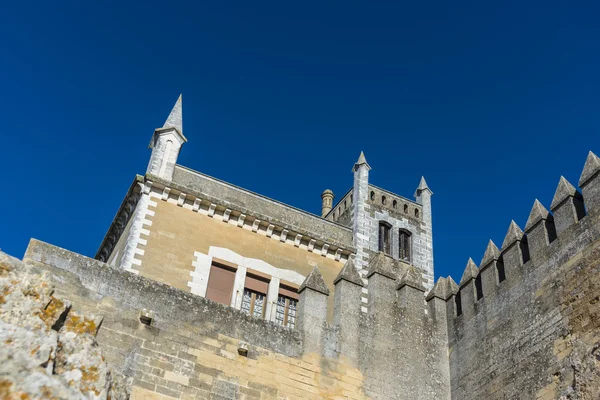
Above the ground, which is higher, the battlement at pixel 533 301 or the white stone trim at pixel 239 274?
the white stone trim at pixel 239 274

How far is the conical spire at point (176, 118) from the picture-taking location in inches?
757

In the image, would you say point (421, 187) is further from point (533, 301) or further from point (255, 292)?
point (533, 301)

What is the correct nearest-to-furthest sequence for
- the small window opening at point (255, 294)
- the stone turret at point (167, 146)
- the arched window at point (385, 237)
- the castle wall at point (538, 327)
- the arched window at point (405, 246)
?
1. the castle wall at point (538, 327)
2. the small window opening at point (255, 294)
3. the stone turret at point (167, 146)
4. the arched window at point (385, 237)
5. the arched window at point (405, 246)

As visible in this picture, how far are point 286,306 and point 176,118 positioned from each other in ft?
21.5

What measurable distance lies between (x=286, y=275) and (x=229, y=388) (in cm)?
735

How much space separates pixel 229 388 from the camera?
1083cm

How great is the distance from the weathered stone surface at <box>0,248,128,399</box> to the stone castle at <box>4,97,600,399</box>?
1150 mm

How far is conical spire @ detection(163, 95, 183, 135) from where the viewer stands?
19.2 meters

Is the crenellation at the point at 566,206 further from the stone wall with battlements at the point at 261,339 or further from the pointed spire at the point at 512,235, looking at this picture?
the stone wall with battlements at the point at 261,339

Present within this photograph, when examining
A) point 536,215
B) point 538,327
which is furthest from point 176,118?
point 538,327

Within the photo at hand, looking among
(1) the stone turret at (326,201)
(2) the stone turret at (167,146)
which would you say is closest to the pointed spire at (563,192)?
(2) the stone turret at (167,146)

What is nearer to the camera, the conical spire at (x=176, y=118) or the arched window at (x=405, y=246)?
the conical spire at (x=176, y=118)

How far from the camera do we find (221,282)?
17172mm

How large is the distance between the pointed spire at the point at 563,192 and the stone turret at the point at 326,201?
1342 cm
